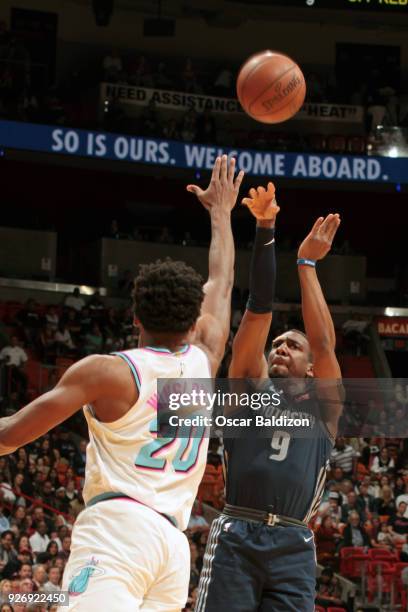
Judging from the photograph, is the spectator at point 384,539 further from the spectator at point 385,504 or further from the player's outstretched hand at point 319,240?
the player's outstretched hand at point 319,240

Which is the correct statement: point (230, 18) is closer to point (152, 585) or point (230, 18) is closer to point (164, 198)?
point (164, 198)

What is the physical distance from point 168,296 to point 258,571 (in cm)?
148

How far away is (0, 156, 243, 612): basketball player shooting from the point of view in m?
2.85

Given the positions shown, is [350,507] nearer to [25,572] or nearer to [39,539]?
[39,539]

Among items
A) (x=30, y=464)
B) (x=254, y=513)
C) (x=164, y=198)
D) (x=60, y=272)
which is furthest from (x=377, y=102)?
(x=254, y=513)

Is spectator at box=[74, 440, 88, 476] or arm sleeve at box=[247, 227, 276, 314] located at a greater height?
arm sleeve at box=[247, 227, 276, 314]

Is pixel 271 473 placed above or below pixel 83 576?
above

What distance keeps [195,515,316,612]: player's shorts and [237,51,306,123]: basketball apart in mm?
4090

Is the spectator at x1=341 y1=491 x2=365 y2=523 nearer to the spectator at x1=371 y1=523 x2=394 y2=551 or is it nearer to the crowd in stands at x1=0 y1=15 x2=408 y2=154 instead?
the spectator at x1=371 y1=523 x2=394 y2=551

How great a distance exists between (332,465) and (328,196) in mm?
9703

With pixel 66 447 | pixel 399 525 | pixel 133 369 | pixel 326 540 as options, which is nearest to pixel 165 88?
pixel 66 447

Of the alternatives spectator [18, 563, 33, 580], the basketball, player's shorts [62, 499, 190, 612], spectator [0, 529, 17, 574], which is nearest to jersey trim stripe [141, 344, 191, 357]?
player's shorts [62, 499, 190, 612]

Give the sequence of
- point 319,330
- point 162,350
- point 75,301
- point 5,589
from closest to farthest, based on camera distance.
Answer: point 162,350
point 319,330
point 5,589
point 75,301

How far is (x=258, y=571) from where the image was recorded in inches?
157
